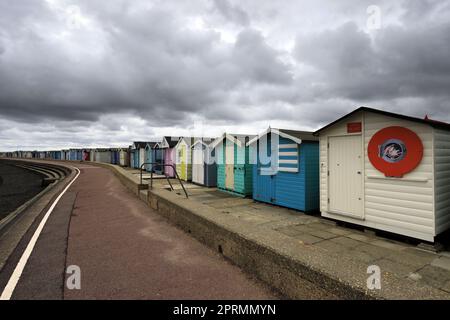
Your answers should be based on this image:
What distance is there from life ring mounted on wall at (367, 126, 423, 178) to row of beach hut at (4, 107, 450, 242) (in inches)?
0.7

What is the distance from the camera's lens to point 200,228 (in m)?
5.38

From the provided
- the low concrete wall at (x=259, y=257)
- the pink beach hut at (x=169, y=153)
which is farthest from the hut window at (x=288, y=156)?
the pink beach hut at (x=169, y=153)

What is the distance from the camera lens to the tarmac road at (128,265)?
11.1 feet

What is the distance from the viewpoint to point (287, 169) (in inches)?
377

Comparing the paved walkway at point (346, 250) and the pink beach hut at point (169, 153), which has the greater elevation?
the pink beach hut at point (169, 153)

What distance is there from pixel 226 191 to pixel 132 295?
1076cm

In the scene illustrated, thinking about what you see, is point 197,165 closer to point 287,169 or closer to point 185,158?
point 185,158

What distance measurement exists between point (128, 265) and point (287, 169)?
22.5 feet

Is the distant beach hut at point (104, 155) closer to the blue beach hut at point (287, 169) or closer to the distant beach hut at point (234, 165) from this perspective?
the distant beach hut at point (234, 165)

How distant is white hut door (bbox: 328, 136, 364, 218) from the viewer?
7000 mm

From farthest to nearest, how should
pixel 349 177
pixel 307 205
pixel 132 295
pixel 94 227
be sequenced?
pixel 307 205 → pixel 349 177 → pixel 94 227 → pixel 132 295

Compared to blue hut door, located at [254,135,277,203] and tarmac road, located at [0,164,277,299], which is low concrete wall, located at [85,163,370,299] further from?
blue hut door, located at [254,135,277,203]

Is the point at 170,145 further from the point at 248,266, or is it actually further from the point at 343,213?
the point at 248,266
